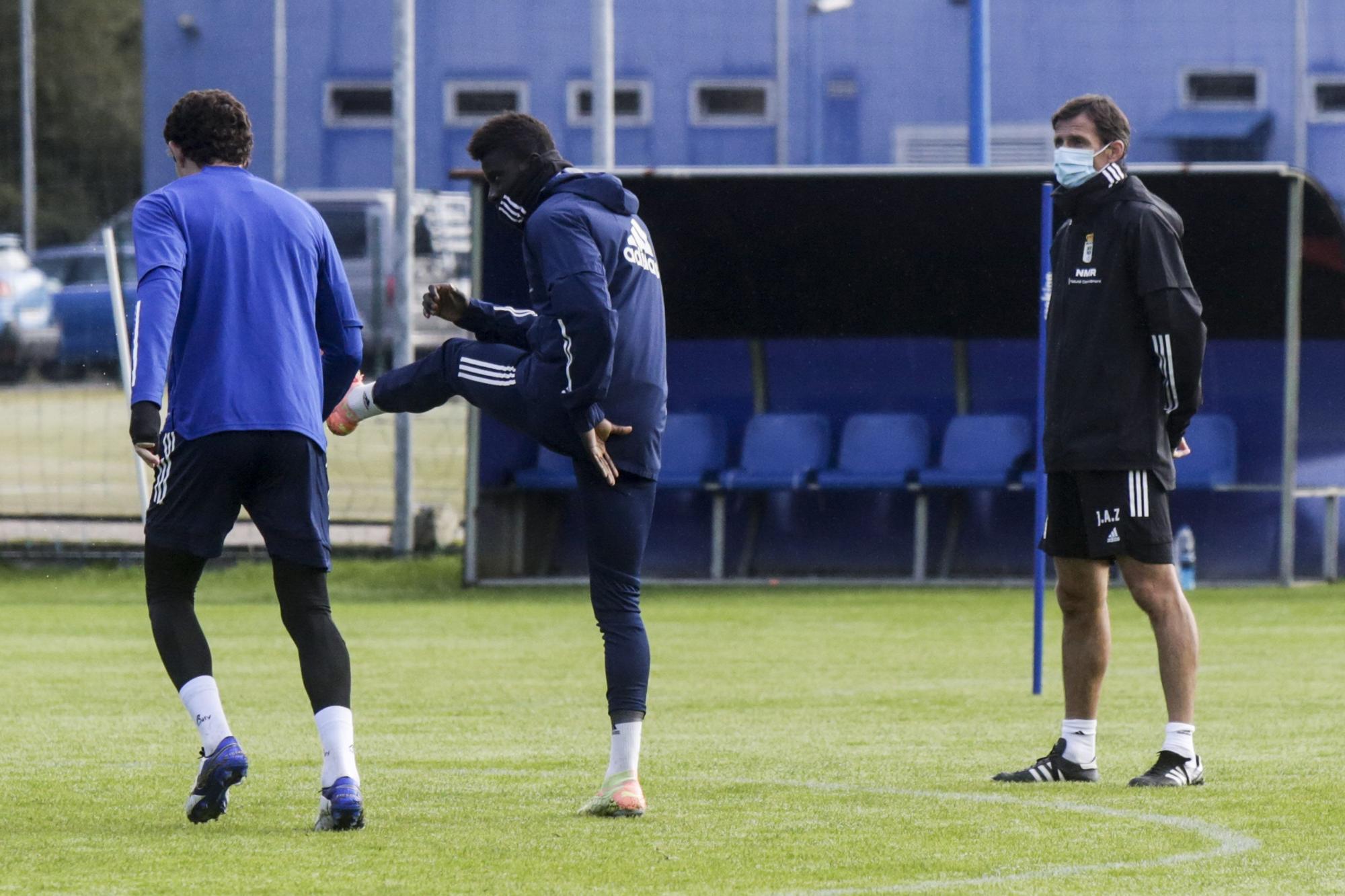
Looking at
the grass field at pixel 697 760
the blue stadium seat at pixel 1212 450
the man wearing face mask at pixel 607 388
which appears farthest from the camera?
the blue stadium seat at pixel 1212 450

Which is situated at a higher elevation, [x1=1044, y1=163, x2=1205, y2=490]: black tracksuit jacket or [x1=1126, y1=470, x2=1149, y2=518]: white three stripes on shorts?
[x1=1044, y1=163, x2=1205, y2=490]: black tracksuit jacket

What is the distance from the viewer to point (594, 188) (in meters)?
6.14

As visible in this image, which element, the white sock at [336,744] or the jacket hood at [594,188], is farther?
the jacket hood at [594,188]

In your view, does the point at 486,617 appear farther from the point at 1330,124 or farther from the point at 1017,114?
the point at 1330,124

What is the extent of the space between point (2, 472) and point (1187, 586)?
9813 millimetres

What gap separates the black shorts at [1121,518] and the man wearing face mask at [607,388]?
1.29m

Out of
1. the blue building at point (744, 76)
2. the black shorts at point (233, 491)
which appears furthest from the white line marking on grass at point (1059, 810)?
the blue building at point (744, 76)

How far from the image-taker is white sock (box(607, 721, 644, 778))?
6113mm

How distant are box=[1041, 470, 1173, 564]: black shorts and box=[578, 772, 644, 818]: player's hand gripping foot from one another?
4.98ft

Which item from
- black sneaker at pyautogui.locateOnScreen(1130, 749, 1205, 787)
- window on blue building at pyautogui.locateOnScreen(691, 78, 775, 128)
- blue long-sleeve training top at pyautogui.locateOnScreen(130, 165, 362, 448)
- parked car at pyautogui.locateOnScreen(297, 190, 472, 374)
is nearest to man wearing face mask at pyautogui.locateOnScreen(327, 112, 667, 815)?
blue long-sleeve training top at pyautogui.locateOnScreen(130, 165, 362, 448)

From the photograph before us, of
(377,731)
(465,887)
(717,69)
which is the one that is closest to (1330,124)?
(717,69)

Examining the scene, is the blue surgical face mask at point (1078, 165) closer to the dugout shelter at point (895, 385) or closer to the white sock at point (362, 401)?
the white sock at point (362, 401)

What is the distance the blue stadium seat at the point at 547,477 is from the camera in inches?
609

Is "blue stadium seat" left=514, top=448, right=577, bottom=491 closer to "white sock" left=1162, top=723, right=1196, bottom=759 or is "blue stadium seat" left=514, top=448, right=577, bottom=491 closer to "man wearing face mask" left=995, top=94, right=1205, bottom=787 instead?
"man wearing face mask" left=995, top=94, right=1205, bottom=787
